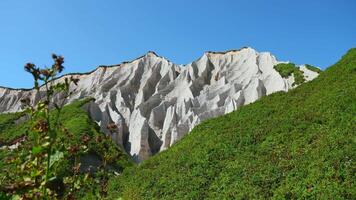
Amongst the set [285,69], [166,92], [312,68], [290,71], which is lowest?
[312,68]

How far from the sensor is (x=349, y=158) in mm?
23391

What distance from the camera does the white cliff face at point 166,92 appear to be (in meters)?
58.6

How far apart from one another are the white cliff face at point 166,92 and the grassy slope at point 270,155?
19140 mm

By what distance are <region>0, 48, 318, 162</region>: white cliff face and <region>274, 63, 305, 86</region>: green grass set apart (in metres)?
0.78

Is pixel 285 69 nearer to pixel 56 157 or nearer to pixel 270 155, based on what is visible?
pixel 270 155

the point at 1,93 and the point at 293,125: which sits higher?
the point at 1,93

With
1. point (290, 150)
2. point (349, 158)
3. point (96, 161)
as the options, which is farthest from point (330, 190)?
point (96, 161)

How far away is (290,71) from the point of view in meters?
59.6

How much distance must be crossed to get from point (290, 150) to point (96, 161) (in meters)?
23.9

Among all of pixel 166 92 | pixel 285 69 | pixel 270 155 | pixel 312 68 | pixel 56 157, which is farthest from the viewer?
pixel 166 92

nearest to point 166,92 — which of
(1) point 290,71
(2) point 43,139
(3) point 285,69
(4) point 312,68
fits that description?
(3) point 285,69

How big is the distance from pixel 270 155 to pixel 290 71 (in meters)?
34.0

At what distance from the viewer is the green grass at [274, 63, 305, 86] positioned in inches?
2185

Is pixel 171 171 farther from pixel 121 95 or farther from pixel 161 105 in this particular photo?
pixel 121 95
